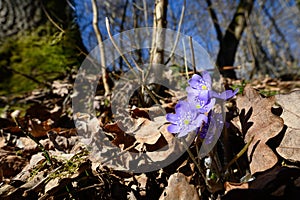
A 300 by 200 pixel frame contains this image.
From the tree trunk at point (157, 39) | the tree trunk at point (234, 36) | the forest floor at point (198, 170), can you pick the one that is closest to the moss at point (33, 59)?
the tree trunk at point (157, 39)

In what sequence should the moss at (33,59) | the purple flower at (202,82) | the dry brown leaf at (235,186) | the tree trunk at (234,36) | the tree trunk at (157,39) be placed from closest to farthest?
the dry brown leaf at (235,186) < the purple flower at (202,82) < the tree trunk at (157,39) < the moss at (33,59) < the tree trunk at (234,36)

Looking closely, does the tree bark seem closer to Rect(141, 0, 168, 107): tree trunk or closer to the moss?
Rect(141, 0, 168, 107): tree trunk

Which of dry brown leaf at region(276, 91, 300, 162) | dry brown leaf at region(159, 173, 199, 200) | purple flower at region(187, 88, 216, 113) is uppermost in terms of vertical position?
purple flower at region(187, 88, 216, 113)

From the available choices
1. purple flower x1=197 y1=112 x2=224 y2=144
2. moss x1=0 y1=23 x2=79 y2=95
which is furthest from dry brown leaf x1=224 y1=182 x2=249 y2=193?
moss x1=0 y1=23 x2=79 y2=95

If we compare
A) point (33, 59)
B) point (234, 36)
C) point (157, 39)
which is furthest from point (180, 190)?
point (234, 36)

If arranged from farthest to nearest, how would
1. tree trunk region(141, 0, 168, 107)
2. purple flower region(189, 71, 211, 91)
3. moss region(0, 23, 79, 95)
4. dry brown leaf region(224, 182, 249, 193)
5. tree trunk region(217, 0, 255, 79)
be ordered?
tree trunk region(217, 0, 255, 79), moss region(0, 23, 79, 95), tree trunk region(141, 0, 168, 107), purple flower region(189, 71, 211, 91), dry brown leaf region(224, 182, 249, 193)

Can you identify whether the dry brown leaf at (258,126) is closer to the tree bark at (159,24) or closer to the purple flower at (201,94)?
the purple flower at (201,94)
